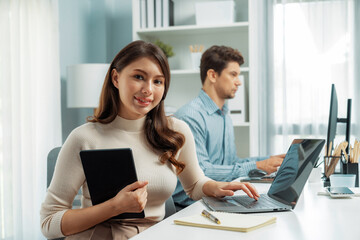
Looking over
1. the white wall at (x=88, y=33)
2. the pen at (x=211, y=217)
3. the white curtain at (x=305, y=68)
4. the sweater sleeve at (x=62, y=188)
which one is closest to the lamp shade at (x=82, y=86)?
the white wall at (x=88, y=33)

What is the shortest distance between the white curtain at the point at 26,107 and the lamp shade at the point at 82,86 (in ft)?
0.32

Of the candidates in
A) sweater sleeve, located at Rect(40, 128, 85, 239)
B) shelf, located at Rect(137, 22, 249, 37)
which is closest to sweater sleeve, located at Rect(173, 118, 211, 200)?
sweater sleeve, located at Rect(40, 128, 85, 239)

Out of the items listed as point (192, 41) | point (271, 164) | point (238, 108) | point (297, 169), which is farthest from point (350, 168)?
point (192, 41)

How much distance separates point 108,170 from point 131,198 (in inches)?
3.9

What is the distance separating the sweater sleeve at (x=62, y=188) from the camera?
1294 mm

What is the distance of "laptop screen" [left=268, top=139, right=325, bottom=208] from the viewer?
3.99 feet

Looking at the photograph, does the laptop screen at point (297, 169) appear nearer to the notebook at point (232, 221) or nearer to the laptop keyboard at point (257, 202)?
the laptop keyboard at point (257, 202)

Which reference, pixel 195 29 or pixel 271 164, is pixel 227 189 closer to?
pixel 271 164

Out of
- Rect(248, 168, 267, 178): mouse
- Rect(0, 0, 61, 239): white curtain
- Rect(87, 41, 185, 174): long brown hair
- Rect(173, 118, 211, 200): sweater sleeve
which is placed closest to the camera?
Rect(87, 41, 185, 174): long brown hair

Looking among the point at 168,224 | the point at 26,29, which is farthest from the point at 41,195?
the point at 168,224

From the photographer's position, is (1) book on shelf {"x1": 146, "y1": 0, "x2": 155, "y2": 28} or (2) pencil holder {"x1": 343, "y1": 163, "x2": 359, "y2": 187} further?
(1) book on shelf {"x1": 146, "y1": 0, "x2": 155, "y2": 28}

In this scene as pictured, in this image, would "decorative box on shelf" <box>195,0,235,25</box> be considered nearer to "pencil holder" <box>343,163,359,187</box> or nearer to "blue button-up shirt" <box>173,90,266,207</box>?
"blue button-up shirt" <box>173,90,266,207</box>

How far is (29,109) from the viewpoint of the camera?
8.96ft

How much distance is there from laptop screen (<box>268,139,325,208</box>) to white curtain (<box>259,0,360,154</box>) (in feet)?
7.05
